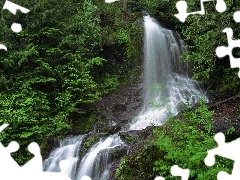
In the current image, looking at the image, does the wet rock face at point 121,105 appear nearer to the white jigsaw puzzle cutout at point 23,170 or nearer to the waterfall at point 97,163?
the waterfall at point 97,163

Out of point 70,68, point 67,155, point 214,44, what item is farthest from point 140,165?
point 70,68

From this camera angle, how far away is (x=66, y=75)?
475 inches

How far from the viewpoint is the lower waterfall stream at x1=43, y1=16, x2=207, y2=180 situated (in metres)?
9.12

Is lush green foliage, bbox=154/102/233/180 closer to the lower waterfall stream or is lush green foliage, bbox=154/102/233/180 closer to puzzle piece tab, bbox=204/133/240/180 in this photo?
puzzle piece tab, bbox=204/133/240/180

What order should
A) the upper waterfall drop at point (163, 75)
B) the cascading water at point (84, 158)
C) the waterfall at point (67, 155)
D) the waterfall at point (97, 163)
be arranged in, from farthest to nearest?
1. the upper waterfall drop at point (163, 75)
2. the waterfall at point (67, 155)
3. the cascading water at point (84, 158)
4. the waterfall at point (97, 163)

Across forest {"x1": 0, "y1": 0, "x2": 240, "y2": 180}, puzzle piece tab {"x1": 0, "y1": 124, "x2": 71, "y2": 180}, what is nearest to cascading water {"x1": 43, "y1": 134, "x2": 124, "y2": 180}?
forest {"x1": 0, "y1": 0, "x2": 240, "y2": 180}

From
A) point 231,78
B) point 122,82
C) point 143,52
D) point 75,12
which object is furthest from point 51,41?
point 231,78

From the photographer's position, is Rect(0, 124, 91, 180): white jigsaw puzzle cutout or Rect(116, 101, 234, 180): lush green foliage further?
Rect(116, 101, 234, 180): lush green foliage

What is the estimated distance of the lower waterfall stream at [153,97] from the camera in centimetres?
912

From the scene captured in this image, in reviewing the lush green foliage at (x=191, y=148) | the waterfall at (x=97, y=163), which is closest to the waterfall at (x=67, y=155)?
the waterfall at (x=97, y=163)

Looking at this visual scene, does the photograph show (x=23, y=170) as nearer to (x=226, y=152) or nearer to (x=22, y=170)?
(x=22, y=170)

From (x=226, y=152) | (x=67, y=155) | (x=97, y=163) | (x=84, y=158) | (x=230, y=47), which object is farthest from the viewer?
(x=67, y=155)

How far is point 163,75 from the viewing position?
14500 mm

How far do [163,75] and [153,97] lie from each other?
4.83ft
